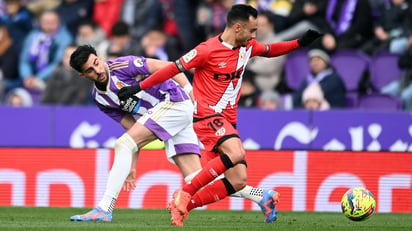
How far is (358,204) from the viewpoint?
940cm

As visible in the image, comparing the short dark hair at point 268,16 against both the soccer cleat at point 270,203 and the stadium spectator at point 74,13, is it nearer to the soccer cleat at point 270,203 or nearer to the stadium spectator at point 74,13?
the stadium spectator at point 74,13

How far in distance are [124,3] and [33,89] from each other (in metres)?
2.32

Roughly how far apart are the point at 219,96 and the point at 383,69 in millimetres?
6384

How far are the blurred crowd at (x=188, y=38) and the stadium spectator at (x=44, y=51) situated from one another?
0.06 ft

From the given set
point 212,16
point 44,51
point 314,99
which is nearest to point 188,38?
point 212,16

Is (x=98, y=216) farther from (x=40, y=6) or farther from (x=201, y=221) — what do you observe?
(x=40, y=6)

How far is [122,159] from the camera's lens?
942 cm

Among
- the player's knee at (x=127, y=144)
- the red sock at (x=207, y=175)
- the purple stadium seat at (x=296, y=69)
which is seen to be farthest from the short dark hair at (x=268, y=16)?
the red sock at (x=207, y=175)

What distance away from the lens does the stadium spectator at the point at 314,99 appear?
14469 millimetres

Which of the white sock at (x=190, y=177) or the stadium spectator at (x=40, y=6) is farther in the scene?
the stadium spectator at (x=40, y=6)

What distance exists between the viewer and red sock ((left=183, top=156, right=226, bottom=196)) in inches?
352

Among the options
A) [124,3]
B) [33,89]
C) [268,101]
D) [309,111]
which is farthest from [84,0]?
[309,111]

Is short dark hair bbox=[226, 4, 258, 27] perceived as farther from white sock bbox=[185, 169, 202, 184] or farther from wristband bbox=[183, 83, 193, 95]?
white sock bbox=[185, 169, 202, 184]

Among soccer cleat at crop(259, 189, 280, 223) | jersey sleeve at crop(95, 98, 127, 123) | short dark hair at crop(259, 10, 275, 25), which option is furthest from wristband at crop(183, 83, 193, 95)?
short dark hair at crop(259, 10, 275, 25)
